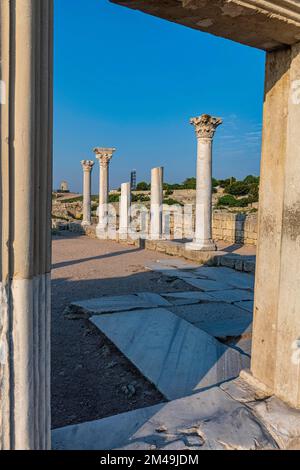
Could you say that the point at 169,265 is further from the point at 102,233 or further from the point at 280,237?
the point at 102,233

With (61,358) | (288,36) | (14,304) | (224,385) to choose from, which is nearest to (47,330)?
(14,304)

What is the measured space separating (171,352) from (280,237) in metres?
2.17

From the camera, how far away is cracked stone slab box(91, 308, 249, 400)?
3.59 meters

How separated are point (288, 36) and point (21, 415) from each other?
110 inches

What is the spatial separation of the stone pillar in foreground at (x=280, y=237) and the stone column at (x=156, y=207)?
40.9 ft

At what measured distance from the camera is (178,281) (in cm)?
826

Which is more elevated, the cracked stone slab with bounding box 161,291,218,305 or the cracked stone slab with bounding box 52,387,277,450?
the cracked stone slab with bounding box 52,387,277,450

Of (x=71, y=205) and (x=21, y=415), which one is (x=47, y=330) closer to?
(x=21, y=415)

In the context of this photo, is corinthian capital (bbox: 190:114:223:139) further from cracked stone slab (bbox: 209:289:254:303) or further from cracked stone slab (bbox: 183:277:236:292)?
cracked stone slab (bbox: 209:289:254:303)

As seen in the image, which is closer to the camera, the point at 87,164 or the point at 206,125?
the point at 206,125

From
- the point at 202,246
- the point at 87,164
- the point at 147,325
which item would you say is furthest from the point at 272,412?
the point at 87,164

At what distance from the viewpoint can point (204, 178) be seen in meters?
12.0

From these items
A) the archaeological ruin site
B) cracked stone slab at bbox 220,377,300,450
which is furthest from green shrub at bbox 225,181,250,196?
cracked stone slab at bbox 220,377,300,450

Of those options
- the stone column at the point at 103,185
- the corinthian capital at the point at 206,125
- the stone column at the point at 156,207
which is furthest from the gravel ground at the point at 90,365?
the stone column at the point at 103,185
